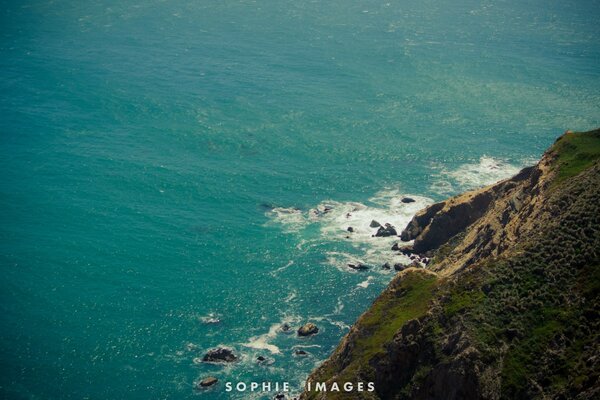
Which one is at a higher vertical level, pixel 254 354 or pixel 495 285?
pixel 495 285

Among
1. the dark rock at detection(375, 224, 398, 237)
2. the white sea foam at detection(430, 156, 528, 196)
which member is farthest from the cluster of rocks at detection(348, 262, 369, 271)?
the white sea foam at detection(430, 156, 528, 196)

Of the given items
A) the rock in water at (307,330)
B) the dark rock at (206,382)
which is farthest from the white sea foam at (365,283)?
the dark rock at (206,382)

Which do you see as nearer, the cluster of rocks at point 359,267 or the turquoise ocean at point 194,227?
the turquoise ocean at point 194,227

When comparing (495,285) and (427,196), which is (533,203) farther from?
(427,196)

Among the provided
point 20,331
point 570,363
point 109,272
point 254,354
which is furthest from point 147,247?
point 570,363

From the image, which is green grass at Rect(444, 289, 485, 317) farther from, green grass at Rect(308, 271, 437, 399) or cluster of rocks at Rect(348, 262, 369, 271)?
cluster of rocks at Rect(348, 262, 369, 271)

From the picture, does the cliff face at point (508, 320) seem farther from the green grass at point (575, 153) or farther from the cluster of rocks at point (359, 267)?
the cluster of rocks at point (359, 267)

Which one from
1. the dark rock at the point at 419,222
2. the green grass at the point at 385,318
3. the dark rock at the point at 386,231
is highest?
the green grass at the point at 385,318
